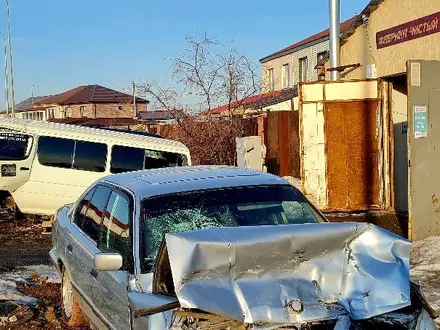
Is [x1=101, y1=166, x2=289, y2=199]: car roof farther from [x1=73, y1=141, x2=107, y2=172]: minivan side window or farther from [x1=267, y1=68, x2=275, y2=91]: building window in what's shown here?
[x1=267, y1=68, x2=275, y2=91]: building window

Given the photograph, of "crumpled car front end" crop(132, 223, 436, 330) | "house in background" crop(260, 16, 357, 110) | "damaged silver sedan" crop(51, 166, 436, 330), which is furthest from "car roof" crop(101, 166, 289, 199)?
"house in background" crop(260, 16, 357, 110)

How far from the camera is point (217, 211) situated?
15.4 feet

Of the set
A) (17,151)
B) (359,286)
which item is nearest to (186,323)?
(359,286)

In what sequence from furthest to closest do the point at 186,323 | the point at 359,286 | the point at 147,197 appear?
the point at 147,197 < the point at 359,286 < the point at 186,323

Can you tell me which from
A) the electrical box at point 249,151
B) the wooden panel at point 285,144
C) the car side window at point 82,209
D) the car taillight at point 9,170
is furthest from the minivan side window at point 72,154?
the car side window at point 82,209

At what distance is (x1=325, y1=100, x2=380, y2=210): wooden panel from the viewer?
39.7 feet

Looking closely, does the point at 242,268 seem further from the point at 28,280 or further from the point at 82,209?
the point at 28,280

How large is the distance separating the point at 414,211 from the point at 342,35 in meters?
6.06

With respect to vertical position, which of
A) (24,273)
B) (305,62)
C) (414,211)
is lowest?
(24,273)

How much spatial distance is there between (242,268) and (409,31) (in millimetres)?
9451

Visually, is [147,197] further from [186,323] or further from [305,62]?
[305,62]

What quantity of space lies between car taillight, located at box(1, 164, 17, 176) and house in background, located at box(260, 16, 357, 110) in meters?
18.5

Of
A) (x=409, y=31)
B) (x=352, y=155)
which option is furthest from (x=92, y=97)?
(x=409, y=31)

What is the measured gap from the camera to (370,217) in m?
11.7
